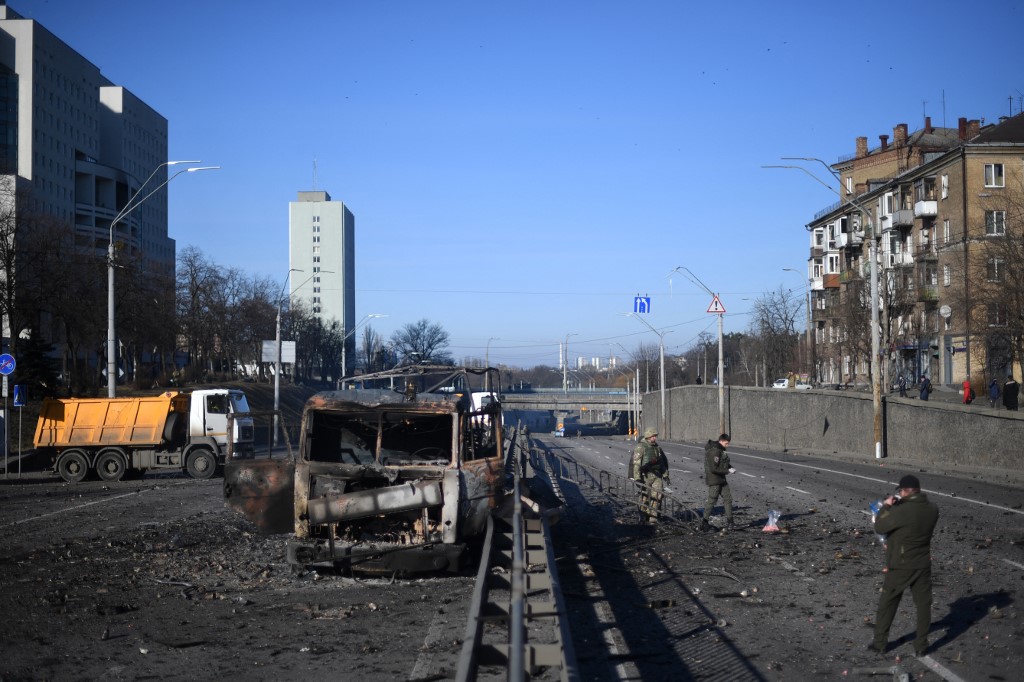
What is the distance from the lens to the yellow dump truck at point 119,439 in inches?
1367

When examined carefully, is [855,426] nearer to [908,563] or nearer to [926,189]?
[926,189]

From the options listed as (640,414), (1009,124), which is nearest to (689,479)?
(1009,124)

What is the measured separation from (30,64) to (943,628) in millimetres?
104927

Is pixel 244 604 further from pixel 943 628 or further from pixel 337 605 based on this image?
pixel 943 628

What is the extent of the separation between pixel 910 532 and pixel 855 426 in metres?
37.1

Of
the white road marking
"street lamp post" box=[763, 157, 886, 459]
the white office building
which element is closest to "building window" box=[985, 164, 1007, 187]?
"street lamp post" box=[763, 157, 886, 459]

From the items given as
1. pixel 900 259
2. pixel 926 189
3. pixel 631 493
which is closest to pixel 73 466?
pixel 631 493

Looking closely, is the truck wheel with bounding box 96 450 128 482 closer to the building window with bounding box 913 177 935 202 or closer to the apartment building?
the apartment building

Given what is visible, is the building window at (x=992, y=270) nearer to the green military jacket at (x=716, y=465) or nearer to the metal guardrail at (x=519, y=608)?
the green military jacket at (x=716, y=465)

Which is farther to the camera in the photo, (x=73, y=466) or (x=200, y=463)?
(x=200, y=463)

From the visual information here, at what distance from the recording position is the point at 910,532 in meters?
9.07

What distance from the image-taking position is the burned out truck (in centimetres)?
1259

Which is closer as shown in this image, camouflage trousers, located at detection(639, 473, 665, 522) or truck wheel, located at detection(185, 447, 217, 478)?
camouflage trousers, located at detection(639, 473, 665, 522)

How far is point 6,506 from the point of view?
24953mm
